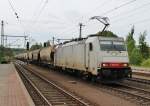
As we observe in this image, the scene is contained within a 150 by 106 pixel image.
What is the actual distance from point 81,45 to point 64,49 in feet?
26.6

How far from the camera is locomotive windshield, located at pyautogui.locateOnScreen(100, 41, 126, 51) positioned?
76.1ft

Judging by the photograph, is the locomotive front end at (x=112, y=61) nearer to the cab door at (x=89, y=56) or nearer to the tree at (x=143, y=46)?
the cab door at (x=89, y=56)

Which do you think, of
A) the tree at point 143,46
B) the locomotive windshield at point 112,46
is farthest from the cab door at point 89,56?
the tree at point 143,46

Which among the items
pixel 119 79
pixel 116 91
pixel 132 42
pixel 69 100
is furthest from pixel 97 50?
pixel 132 42

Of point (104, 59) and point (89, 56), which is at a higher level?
point (89, 56)

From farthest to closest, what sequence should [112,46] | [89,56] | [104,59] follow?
1. [89,56]
2. [112,46]
3. [104,59]

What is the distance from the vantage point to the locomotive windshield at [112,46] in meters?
23.2

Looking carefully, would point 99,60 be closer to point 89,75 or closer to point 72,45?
point 89,75

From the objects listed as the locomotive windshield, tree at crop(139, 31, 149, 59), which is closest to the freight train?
the locomotive windshield

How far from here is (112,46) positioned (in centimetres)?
2344

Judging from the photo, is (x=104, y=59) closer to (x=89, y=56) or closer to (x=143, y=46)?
(x=89, y=56)

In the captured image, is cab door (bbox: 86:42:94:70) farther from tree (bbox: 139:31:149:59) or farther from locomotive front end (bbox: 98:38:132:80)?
tree (bbox: 139:31:149:59)

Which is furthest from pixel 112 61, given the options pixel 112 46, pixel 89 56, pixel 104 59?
pixel 89 56

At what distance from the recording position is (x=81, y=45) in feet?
87.5
